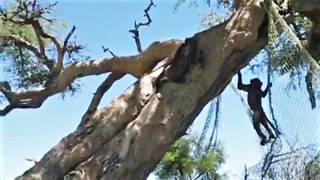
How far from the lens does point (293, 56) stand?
1748 mm

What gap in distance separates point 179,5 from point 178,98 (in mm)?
467

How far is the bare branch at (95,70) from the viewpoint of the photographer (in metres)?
2.09

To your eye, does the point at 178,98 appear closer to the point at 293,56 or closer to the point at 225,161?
the point at 293,56

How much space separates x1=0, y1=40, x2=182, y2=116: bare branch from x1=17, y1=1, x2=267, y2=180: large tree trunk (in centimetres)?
15

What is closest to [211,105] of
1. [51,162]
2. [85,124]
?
[85,124]

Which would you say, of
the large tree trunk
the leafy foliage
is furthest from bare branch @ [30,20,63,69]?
the leafy foliage

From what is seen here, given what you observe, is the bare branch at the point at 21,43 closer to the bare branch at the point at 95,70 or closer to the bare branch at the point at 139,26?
the bare branch at the point at 95,70

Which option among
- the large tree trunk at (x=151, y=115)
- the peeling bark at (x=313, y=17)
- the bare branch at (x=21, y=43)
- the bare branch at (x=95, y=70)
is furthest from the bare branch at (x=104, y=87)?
the peeling bark at (x=313, y=17)

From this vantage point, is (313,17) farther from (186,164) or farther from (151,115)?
(186,164)

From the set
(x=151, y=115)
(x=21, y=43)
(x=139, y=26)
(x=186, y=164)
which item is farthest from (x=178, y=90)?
(x=186, y=164)

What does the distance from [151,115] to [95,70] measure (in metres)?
0.41

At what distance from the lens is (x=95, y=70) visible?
2139mm

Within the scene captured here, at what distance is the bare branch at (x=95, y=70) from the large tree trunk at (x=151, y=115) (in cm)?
15

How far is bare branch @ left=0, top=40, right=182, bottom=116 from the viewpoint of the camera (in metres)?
2.09
